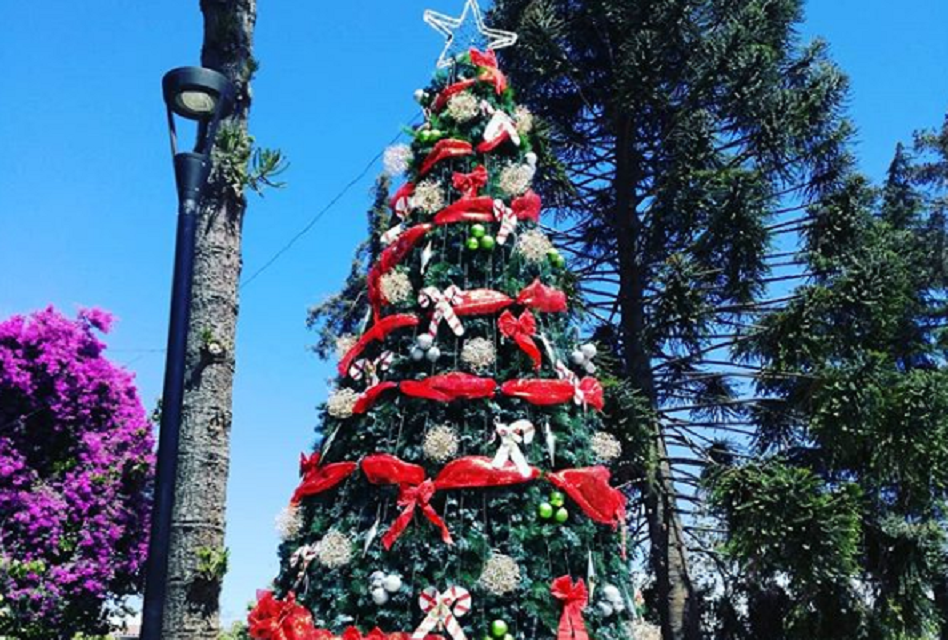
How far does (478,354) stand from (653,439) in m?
4.67

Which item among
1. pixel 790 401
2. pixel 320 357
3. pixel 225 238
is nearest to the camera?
pixel 225 238

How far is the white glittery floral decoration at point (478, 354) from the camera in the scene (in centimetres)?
386

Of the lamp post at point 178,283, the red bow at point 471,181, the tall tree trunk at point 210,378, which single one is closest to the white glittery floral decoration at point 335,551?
the lamp post at point 178,283

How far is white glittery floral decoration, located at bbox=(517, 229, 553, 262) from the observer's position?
14.0 feet

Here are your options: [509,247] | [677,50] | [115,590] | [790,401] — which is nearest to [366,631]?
[509,247]

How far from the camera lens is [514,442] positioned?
376cm

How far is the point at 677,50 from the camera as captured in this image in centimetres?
984

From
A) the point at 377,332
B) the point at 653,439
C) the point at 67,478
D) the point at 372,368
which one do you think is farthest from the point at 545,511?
the point at 67,478

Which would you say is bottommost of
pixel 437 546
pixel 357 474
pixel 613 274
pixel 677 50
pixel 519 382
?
pixel 437 546

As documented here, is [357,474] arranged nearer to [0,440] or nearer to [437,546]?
[437,546]

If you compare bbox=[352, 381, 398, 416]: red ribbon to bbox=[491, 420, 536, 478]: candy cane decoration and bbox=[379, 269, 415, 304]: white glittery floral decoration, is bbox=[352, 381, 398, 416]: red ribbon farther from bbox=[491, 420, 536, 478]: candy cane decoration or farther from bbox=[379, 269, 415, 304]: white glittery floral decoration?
bbox=[491, 420, 536, 478]: candy cane decoration

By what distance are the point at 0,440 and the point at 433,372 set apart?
560cm

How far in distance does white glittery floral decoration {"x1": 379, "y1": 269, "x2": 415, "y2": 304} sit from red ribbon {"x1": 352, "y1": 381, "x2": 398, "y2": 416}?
1.42ft

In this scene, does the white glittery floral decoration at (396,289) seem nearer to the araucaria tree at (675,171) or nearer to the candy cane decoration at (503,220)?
the candy cane decoration at (503,220)
